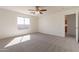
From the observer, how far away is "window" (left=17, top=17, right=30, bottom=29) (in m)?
7.24

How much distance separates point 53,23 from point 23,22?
2915 mm

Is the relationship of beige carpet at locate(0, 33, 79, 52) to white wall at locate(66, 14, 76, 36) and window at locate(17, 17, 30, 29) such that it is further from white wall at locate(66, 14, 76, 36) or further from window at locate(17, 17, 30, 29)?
window at locate(17, 17, 30, 29)

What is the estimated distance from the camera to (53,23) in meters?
7.04

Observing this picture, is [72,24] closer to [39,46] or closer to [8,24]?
[39,46]

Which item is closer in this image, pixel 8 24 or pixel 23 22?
pixel 8 24

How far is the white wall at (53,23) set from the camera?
19.9ft

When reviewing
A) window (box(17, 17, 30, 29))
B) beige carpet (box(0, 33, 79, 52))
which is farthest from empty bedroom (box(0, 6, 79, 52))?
beige carpet (box(0, 33, 79, 52))

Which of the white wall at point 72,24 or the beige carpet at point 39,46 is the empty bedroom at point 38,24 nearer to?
the white wall at point 72,24

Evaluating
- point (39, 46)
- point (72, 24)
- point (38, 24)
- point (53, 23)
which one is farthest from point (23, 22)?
point (39, 46)

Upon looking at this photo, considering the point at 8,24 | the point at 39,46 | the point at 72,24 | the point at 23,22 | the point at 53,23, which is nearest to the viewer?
the point at 39,46

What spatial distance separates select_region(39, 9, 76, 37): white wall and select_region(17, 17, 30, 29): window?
5.03 feet

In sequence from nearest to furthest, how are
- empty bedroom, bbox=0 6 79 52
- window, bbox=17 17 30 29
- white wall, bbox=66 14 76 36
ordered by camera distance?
1. empty bedroom, bbox=0 6 79 52
2. white wall, bbox=66 14 76 36
3. window, bbox=17 17 30 29

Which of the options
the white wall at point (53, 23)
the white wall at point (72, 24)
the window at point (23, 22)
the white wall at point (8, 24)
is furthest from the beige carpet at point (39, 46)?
the window at point (23, 22)
